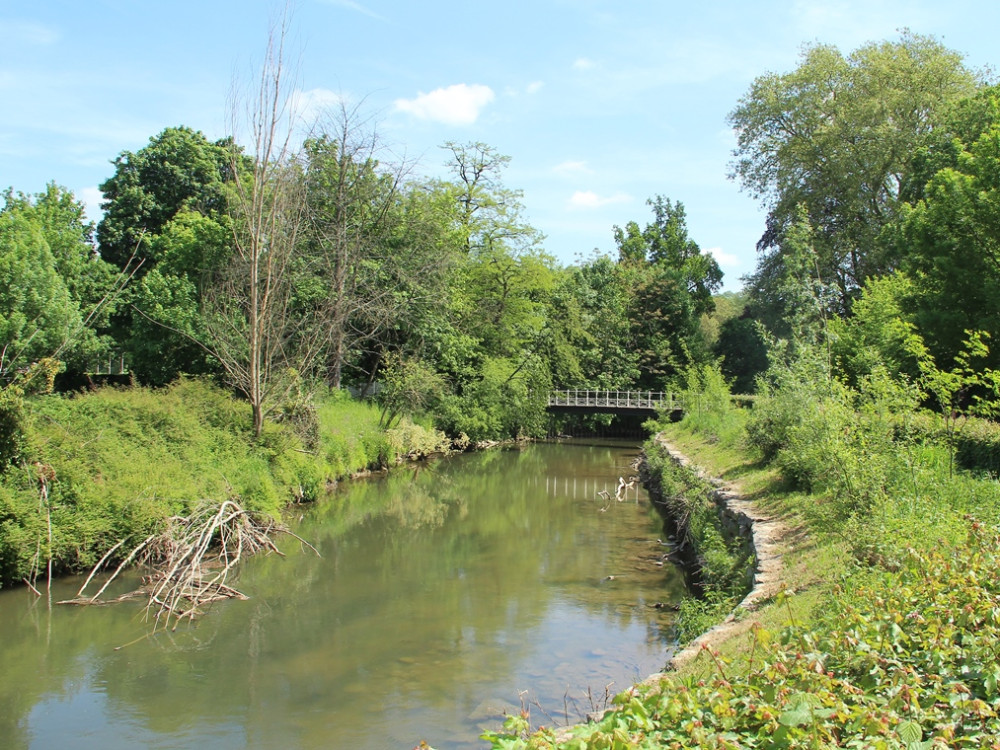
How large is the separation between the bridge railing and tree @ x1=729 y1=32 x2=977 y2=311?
11054 mm

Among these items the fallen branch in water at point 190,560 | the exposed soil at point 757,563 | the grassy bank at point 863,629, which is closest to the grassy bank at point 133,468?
the fallen branch in water at point 190,560

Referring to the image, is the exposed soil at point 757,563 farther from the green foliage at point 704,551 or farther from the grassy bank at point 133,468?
the grassy bank at point 133,468

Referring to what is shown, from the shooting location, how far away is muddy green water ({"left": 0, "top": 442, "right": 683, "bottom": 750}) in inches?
307

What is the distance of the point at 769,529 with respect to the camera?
36.9 ft

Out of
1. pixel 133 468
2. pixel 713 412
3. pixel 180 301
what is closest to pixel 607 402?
pixel 713 412

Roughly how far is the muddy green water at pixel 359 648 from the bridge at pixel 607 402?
24049 millimetres

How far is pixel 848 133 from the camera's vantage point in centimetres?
3484

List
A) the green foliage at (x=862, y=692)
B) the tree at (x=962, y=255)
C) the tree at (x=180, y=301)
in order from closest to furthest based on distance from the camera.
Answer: the green foliage at (x=862, y=692)
the tree at (x=962, y=255)
the tree at (x=180, y=301)

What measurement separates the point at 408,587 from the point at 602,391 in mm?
32700

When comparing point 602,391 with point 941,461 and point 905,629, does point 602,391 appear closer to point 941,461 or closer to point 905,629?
point 941,461

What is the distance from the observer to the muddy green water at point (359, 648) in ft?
25.6

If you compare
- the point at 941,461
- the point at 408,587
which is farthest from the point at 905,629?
the point at 408,587

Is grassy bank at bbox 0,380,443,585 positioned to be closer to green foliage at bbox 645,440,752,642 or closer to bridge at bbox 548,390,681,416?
green foliage at bbox 645,440,752,642

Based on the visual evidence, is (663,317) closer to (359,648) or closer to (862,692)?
(359,648)
